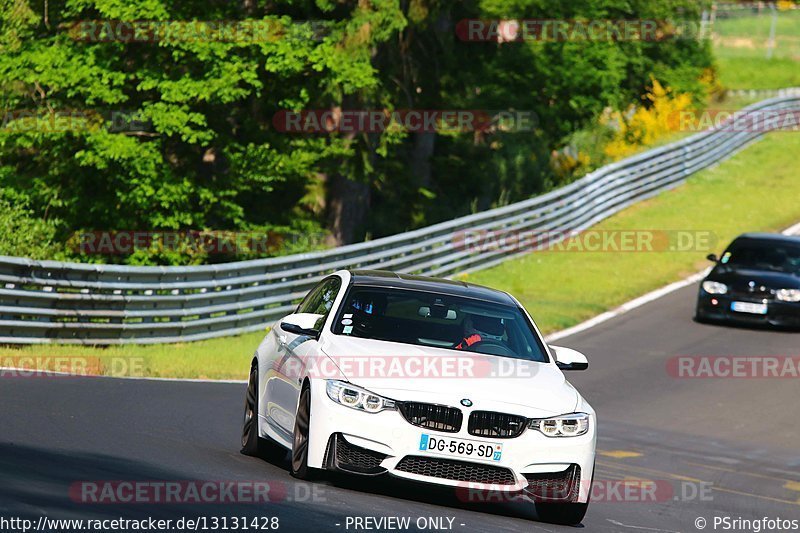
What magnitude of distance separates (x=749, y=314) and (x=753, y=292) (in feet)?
1.26

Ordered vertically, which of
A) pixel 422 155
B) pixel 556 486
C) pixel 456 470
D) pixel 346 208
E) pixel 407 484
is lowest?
pixel 346 208

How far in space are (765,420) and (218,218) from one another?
19.1m

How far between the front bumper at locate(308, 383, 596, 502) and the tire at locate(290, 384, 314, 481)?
130 mm

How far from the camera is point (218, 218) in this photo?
34625 millimetres

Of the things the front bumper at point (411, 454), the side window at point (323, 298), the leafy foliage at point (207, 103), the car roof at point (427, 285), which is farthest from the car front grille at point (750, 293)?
the front bumper at point (411, 454)

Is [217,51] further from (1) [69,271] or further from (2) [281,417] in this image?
(2) [281,417]

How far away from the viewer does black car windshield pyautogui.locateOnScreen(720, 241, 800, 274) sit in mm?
26328

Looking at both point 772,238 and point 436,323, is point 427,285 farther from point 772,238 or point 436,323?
point 772,238

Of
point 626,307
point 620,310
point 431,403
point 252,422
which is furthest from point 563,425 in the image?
point 626,307

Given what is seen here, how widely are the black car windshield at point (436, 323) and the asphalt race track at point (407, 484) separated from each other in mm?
1108

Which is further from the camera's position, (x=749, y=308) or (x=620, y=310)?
(x=620, y=310)

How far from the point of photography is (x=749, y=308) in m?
25.3

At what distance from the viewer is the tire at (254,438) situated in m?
11.5

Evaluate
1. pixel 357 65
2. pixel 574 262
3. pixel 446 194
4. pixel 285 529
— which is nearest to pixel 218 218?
pixel 357 65
